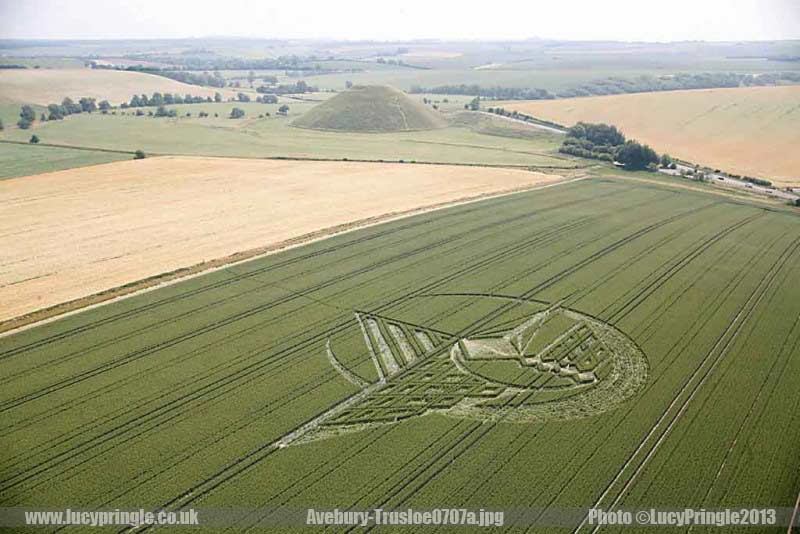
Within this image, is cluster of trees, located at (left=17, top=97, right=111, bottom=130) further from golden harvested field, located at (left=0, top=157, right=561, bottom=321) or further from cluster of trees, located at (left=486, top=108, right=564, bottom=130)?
cluster of trees, located at (left=486, top=108, right=564, bottom=130)

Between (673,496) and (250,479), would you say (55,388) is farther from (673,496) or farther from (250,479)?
(673,496)

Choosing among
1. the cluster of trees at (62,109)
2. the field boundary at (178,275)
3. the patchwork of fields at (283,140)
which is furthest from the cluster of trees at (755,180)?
the cluster of trees at (62,109)

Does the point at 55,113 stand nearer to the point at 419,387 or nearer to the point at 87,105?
the point at 87,105

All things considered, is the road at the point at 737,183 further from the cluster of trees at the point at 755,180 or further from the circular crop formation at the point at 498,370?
the circular crop formation at the point at 498,370

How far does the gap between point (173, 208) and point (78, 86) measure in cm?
13347

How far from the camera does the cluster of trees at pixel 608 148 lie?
297 feet

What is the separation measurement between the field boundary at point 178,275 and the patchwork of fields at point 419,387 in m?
1.16

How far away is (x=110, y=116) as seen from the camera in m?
138

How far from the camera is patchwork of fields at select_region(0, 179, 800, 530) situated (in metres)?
22.9

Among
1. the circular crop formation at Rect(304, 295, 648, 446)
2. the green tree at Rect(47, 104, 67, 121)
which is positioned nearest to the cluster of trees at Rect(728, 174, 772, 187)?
the circular crop formation at Rect(304, 295, 648, 446)

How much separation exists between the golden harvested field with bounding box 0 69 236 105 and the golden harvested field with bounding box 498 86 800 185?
364ft

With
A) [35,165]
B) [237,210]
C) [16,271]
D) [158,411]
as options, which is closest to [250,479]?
[158,411]

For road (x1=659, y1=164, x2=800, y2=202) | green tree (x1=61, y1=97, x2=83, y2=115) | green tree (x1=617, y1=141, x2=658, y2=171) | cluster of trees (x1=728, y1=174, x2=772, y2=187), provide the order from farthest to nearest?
green tree (x1=61, y1=97, x2=83, y2=115) < green tree (x1=617, y1=141, x2=658, y2=171) < cluster of trees (x1=728, y1=174, x2=772, y2=187) < road (x1=659, y1=164, x2=800, y2=202)

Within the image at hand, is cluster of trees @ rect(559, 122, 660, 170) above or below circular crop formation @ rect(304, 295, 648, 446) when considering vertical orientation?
above
